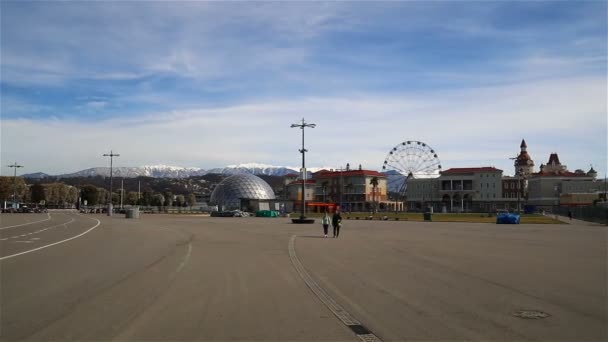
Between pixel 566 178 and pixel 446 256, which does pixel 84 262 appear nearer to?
pixel 446 256

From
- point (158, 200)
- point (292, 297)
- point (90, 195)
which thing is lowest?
point (292, 297)

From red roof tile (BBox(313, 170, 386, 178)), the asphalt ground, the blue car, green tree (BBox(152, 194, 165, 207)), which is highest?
red roof tile (BBox(313, 170, 386, 178))

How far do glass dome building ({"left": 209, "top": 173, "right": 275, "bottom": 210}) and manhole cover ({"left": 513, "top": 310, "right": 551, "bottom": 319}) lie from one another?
14480cm

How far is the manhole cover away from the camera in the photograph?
8.59m

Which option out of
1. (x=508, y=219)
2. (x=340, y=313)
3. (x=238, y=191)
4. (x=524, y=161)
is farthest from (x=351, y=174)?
(x=340, y=313)

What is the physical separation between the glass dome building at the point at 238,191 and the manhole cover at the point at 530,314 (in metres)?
145

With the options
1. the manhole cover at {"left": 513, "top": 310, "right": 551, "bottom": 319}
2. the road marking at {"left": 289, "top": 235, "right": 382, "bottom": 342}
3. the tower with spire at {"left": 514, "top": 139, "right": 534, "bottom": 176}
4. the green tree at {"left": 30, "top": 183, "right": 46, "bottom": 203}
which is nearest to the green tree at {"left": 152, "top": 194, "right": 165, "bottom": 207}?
the green tree at {"left": 30, "top": 183, "right": 46, "bottom": 203}

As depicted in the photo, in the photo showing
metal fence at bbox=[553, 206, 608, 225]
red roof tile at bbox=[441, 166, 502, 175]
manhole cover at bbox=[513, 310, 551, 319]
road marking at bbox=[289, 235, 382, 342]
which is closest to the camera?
road marking at bbox=[289, 235, 382, 342]

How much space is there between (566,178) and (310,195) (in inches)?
3003

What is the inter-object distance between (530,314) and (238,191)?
152 meters

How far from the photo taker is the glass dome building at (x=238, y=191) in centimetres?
15688

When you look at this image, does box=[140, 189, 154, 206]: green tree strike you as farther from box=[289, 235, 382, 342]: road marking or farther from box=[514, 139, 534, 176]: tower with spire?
box=[289, 235, 382, 342]: road marking

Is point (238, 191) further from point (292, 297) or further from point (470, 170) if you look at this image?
point (292, 297)

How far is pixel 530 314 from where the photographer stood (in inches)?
345
